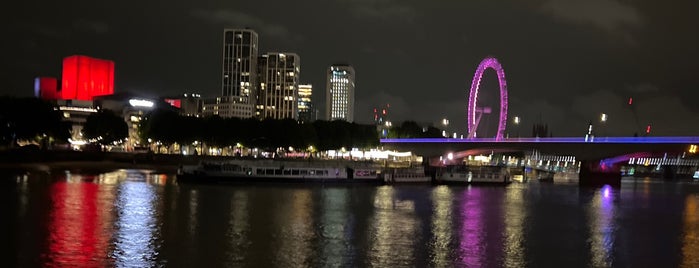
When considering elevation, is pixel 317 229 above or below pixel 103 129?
below

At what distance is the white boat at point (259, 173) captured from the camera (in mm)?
64750

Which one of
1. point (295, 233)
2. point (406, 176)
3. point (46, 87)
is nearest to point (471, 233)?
point (295, 233)

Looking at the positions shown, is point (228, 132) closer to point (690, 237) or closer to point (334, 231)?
point (334, 231)

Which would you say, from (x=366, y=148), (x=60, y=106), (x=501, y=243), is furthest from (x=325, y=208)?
(x=60, y=106)

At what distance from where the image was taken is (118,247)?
27.0 m

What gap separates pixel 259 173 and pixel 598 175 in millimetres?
43820

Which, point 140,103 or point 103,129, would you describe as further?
point 140,103

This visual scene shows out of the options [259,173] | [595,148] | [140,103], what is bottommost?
[259,173]

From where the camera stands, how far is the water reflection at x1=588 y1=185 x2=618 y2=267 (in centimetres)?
2908

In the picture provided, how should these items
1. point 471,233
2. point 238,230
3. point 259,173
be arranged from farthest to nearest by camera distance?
point 259,173
point 471,233
point 238,230

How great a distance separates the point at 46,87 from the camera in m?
182

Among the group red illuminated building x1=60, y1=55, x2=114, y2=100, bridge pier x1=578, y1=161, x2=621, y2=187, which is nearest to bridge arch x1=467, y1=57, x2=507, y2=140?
bridge pier x1=578, y1=161, x2=621, y2=187

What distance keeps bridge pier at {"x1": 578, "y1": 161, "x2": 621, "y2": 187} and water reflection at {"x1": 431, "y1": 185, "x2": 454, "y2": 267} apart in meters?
36.6

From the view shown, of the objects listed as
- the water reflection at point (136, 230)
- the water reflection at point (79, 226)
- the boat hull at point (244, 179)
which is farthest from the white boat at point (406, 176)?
the water reflection at point (79, 226)
